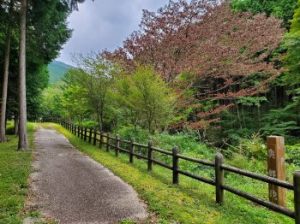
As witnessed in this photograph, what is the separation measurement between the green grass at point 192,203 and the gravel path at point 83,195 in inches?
12.7

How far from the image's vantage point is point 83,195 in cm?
746

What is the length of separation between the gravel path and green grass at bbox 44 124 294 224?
0.32 m

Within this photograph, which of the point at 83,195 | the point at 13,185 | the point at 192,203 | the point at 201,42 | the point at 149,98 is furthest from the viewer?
the point at 201,42

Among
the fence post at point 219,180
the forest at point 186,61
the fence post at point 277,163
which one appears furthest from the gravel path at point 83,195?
the forest at point 186,61

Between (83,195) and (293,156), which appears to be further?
(293,156)

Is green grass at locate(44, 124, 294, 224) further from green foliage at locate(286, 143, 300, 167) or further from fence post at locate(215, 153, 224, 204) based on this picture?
green foliage at locate(286, 143, 300, 167)

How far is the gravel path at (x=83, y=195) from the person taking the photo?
599 centimetres

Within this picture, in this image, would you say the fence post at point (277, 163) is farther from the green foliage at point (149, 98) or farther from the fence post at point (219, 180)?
the green foliage at point (149, 98)

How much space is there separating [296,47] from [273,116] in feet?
20.6

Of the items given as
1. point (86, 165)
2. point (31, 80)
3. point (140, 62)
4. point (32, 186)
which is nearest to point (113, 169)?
point (86, 165)

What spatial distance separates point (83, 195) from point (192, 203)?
238cm

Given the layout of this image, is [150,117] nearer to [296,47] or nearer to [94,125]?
[296,47]

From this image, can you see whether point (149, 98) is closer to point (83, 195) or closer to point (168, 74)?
point (168, 74)

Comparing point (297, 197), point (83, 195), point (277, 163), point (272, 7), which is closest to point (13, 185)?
point (83, 195)
